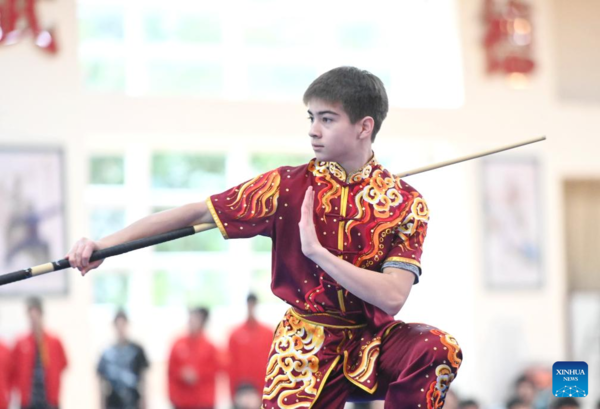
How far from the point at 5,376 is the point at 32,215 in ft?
4.58

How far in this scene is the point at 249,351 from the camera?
7.50 meters

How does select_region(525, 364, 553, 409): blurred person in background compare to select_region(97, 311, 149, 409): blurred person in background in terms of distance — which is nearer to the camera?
select_region(97, 311, 149, 409): blurred person in background

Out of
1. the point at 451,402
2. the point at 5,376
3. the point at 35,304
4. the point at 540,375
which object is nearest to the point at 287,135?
the point at 35,304

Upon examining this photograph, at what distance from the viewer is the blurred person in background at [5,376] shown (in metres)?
6.79

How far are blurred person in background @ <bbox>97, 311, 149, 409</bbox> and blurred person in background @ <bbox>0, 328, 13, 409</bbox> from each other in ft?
2.13

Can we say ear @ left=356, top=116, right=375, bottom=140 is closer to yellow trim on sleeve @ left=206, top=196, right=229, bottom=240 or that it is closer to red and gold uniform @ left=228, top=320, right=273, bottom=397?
yellow trim on sleeve @ left=206, top=196, right=229, bottom=240

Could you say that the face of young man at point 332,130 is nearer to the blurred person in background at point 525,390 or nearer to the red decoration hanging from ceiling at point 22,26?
the blurred person in background at point 525,390

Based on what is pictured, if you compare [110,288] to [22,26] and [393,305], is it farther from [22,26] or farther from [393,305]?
[393,305]

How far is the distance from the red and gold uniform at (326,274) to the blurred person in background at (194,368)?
4757 mm

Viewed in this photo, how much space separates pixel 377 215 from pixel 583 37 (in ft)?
25.5

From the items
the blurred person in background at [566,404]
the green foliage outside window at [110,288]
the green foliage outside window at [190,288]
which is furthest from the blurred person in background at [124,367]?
the blurred person in background at [566,404]

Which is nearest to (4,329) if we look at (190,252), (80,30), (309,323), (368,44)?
(190,252)

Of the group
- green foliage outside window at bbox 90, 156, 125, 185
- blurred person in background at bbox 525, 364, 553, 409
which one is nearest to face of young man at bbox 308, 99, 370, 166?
blurred person in background at bbox 525, 364, 553, 409

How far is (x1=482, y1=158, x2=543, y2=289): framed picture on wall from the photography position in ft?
30.0
